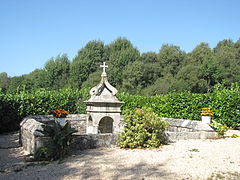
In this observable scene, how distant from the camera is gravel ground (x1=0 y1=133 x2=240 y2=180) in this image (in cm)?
446

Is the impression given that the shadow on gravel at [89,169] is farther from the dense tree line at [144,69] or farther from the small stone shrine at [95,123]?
the dense tree line at [144,69]

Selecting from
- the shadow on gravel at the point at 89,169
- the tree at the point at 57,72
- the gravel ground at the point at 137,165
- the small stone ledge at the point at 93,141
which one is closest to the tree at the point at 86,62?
the tree at the point at 57,72

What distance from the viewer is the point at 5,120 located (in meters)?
12.9

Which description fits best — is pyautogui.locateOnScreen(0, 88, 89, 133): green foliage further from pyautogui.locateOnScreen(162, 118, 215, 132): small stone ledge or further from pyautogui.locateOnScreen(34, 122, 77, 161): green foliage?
pyautogui.locateOnScreen(34, 122, 77, 161): green foliage

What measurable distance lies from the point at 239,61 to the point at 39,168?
113 ft

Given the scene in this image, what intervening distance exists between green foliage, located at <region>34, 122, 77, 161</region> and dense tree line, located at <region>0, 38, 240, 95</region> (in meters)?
25.9

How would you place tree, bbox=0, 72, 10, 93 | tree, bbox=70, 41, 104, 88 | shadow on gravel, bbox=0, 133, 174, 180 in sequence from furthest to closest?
tree, bbox=0, 72, 10, 93, tree, bbox=70, 41, 104, 88, shadow on gravel, bbox=0, 133, 174, 180

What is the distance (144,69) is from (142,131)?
98.8 ft

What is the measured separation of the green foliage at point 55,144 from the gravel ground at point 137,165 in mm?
287

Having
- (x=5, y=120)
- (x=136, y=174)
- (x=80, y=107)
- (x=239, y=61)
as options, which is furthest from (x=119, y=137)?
(x=239, y=61)

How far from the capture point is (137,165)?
513 cm

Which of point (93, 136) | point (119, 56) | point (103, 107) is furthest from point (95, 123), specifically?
point (119, 56)

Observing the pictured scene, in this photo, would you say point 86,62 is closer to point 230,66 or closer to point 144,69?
point 144,69

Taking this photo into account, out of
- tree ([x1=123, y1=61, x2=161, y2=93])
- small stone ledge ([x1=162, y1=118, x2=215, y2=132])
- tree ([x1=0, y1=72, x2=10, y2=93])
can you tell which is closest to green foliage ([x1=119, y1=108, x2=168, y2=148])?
small stone ledge ([x1=162, y1=118, x2=215, y2=132])
